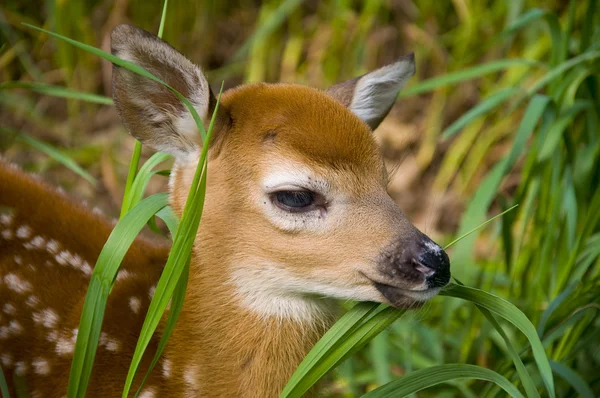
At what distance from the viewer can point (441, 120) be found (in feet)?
18.3

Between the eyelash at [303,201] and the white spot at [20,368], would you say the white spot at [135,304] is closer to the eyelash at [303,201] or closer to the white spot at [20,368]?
the white spot at [20,368]

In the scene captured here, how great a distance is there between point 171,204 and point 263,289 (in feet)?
1.31

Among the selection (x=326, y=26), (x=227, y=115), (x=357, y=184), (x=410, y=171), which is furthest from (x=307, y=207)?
(x=326, y=26)

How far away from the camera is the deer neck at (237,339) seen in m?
2.54

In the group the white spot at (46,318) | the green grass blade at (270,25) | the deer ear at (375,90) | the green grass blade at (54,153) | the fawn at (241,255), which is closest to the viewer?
the fawn at (241,255)

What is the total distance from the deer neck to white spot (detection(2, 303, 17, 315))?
48 centimetres

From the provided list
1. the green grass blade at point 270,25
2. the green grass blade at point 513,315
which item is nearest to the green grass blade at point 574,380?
the green grass blade at point 513,315

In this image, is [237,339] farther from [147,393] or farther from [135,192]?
[135,192]

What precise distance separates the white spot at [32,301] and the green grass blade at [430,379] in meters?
1.04

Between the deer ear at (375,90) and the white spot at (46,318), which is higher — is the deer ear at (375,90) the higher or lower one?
the higher one

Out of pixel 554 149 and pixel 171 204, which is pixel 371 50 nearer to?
pixel 554 149

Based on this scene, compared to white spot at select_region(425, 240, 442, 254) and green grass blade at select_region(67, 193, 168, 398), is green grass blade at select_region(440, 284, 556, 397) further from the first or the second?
green grass blade at select_region(67, 193, 168, 398)

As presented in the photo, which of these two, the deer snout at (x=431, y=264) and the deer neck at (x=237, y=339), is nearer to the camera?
the deer snout at (x=431, y=264)

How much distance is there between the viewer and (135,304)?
264cm
